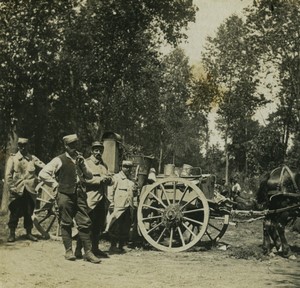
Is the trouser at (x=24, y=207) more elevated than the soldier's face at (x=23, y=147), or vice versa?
the soldier's face at (x=23, y=147)

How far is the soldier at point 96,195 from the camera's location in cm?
748

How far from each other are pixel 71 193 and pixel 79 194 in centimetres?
14

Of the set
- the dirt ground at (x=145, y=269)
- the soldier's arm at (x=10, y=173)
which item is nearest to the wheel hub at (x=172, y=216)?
the dirt ground at (x=145, y=269)

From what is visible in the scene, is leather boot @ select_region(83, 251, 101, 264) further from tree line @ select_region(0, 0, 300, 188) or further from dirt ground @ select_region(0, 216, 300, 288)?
tree line @ select_region(0, 0, 300, 188)

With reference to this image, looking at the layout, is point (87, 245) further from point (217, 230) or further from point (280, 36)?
point (280, 36)

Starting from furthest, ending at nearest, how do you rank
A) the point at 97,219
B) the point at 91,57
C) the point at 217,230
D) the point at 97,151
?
the point at 91,57, the point at 217,230, the point at 97,151, the point at 97,219

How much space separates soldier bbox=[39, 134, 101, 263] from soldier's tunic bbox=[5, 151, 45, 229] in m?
2.00

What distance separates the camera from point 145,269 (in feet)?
22.7

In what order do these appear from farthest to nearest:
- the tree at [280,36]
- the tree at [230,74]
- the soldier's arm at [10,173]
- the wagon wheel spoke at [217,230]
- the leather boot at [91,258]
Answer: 1. the tree at [230,74]
2. the tree at [280,36]
3. the wagon wheel spoke at [217,230]
4. the soldier's arm at [10,173]
5. the leather boot at [91,258]

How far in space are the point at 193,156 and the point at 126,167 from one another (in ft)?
196

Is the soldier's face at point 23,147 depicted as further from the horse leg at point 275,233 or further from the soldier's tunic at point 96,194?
the horse leg at point 275,233

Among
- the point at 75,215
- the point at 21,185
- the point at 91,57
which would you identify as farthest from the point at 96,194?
the point at 91,57

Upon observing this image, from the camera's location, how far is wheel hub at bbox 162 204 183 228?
8.88m

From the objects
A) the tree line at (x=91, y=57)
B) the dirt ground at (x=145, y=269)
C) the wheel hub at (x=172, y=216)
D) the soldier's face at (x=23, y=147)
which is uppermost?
the tree line at (x=91, y=57)
